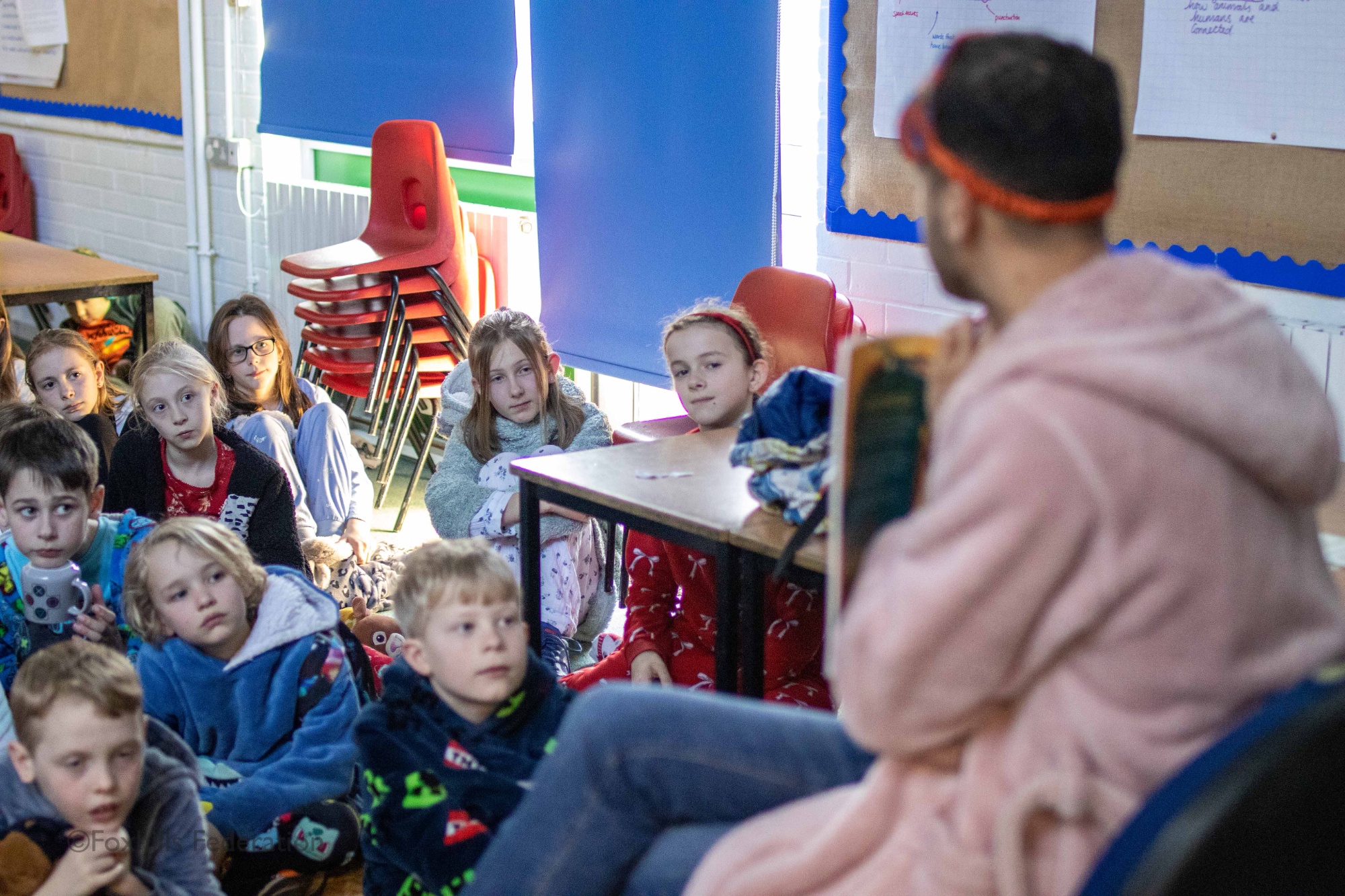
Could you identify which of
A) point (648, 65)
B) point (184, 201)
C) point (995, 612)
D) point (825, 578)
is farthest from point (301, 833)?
point (184, 201)

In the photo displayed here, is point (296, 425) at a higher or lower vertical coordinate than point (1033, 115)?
lower

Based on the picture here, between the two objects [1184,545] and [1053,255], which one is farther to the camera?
[1053,255]

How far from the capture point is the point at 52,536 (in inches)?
87.7

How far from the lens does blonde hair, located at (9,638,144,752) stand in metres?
1.52

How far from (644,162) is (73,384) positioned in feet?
5.06

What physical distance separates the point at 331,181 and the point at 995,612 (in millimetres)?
4633

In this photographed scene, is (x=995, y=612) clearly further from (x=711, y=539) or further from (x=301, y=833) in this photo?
(x=301, y=833)

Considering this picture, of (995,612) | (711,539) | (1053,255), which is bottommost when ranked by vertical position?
(711,539)

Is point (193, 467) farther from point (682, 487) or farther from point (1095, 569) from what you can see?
point (1095, 569)

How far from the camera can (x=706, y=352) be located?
2443 millimetres

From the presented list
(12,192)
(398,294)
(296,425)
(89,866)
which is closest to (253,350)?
(296,425)

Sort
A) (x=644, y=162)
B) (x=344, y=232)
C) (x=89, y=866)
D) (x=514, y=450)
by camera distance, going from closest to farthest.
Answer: (x=89, y=866), (x=514, y=450), (x=644, y=162), (x=344, y=232)

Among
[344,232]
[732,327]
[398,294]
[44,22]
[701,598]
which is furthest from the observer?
[44,22]

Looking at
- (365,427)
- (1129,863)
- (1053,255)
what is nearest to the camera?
(1129,863)
